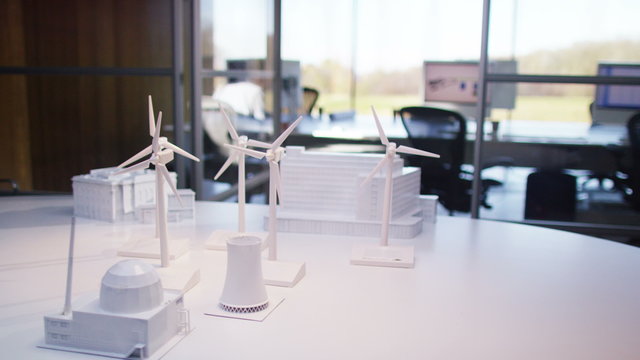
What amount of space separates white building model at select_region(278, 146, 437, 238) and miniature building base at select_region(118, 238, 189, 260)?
0.44m

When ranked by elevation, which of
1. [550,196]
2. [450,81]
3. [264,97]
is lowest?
[550,196]

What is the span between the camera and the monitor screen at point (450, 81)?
4.43 metres

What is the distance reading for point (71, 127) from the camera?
397cm

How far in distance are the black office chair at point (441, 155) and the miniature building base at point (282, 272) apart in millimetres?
2676

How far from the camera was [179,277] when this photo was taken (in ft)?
5.84

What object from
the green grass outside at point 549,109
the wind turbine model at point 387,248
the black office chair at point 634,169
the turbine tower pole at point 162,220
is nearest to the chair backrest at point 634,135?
the black office chair at point 634,169

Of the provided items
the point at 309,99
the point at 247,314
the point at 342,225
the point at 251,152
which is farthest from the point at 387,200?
the point at 309,99

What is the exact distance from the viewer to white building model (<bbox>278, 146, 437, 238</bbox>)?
2.40m

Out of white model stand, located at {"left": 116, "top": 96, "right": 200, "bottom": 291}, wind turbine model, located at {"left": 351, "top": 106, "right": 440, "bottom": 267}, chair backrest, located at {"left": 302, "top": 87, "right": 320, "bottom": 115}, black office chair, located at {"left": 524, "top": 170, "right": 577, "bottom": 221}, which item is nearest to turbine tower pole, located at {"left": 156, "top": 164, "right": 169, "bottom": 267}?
white model stand, located at {"left": 116, "top": 96, "right": 200, "bottom": 291}

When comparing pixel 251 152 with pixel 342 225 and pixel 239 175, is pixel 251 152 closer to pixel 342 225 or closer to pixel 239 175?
pixel 239 175

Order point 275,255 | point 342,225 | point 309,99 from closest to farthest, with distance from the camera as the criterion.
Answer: point 275,255
point 342,225
point 309,99

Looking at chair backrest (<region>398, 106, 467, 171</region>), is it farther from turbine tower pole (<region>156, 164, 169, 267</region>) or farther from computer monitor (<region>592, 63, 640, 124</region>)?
turbine tower pole (<region>156, 164, 169, 267</region>)

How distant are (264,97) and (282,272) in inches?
110

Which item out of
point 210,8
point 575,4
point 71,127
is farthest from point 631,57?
point 71,127
